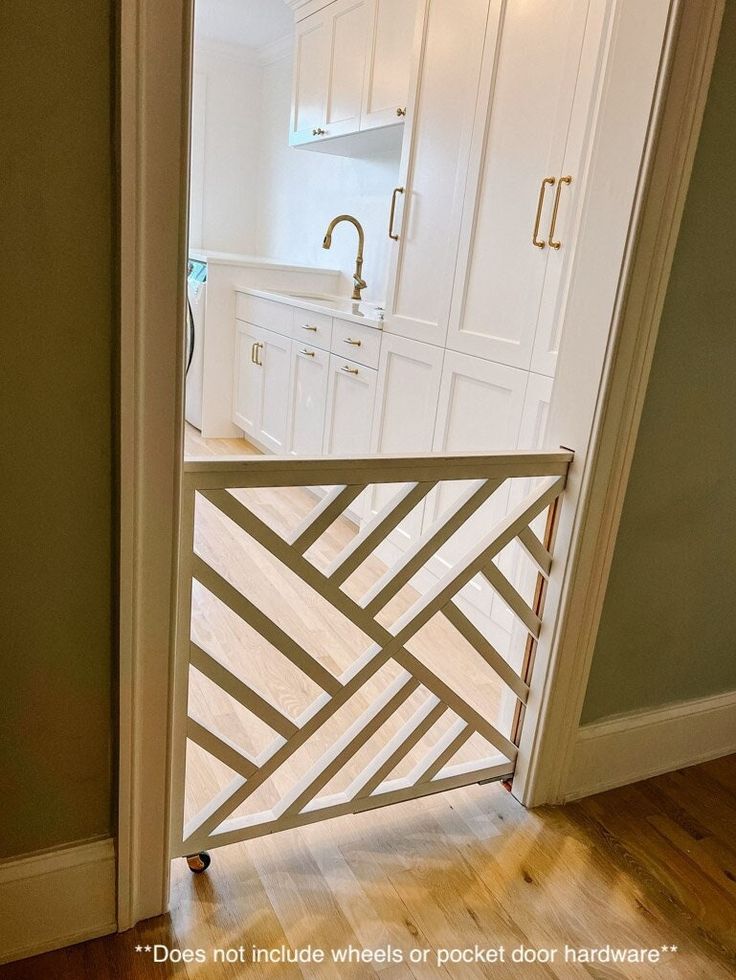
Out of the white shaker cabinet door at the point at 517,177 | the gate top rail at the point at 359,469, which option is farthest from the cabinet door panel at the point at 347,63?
the gate top rail at the point at 359,469

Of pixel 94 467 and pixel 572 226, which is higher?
pixel 572 226

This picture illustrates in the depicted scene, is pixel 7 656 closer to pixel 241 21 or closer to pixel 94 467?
pixel 94 467

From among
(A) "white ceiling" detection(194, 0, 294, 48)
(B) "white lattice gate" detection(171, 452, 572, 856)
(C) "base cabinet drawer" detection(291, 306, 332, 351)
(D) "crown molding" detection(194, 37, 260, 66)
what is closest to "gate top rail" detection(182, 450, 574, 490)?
(B) "white lattice gate" detection(171, 452, 572, 856)

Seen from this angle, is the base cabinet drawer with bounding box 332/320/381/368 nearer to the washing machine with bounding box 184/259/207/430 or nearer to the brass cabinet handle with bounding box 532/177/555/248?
the brass cabinet handle with bounding box 532/177/555/248

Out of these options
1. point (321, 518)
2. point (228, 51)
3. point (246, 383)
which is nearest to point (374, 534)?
point (321, 518)

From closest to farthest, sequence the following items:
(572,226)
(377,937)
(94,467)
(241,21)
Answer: (94,467)
(377,937)
(572,226)
(241,21)

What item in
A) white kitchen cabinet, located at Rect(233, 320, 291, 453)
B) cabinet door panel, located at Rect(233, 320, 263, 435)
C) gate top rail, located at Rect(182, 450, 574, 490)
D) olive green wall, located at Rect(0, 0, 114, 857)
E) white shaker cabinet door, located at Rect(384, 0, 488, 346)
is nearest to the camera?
olive green wall, located at Rect(0, 0, 114, 857)

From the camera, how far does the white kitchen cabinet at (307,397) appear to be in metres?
3.36

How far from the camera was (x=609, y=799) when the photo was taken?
1.78 metres

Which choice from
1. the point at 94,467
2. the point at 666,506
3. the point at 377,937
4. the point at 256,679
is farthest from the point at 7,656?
the point at 666,506

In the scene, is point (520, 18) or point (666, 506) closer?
point (666, 506)

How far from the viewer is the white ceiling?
4.47 m

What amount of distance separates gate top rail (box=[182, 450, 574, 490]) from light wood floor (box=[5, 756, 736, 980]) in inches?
30.8

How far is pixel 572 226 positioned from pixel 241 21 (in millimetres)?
3895
